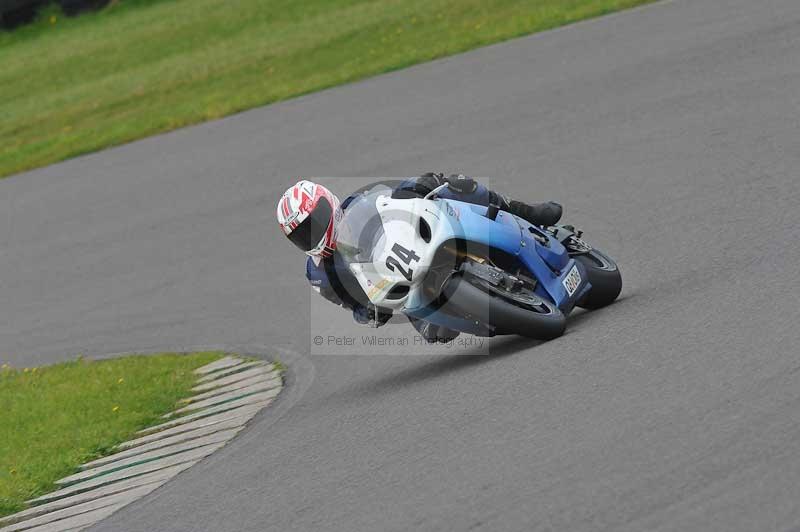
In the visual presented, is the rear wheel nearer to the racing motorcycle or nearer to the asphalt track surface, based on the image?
the racing motorcycle

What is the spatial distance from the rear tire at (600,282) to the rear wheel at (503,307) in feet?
2.03

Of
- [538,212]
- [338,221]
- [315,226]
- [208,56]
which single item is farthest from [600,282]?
[208,56]

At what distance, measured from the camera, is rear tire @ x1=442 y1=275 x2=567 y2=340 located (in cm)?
705

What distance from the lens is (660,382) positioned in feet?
19.3

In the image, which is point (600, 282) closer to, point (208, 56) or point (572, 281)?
point (572, 281)

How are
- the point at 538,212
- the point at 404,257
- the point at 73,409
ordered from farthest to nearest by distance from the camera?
the point at 73,409 < the point at 538,212 < the point at 404,257

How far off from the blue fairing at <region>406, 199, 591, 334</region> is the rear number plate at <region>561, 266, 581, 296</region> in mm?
22

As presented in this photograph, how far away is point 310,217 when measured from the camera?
7.27m

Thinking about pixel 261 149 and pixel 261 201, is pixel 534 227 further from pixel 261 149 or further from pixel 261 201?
pixel 261 149

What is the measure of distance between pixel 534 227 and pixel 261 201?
616cm

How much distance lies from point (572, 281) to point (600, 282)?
13.4 inches

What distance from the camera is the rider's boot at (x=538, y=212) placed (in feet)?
25.6

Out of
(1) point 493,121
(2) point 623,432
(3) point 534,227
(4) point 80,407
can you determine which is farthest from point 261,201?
(2) point 623,432

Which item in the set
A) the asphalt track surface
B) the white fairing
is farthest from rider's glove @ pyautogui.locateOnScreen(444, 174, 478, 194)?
the asphalt track surface
